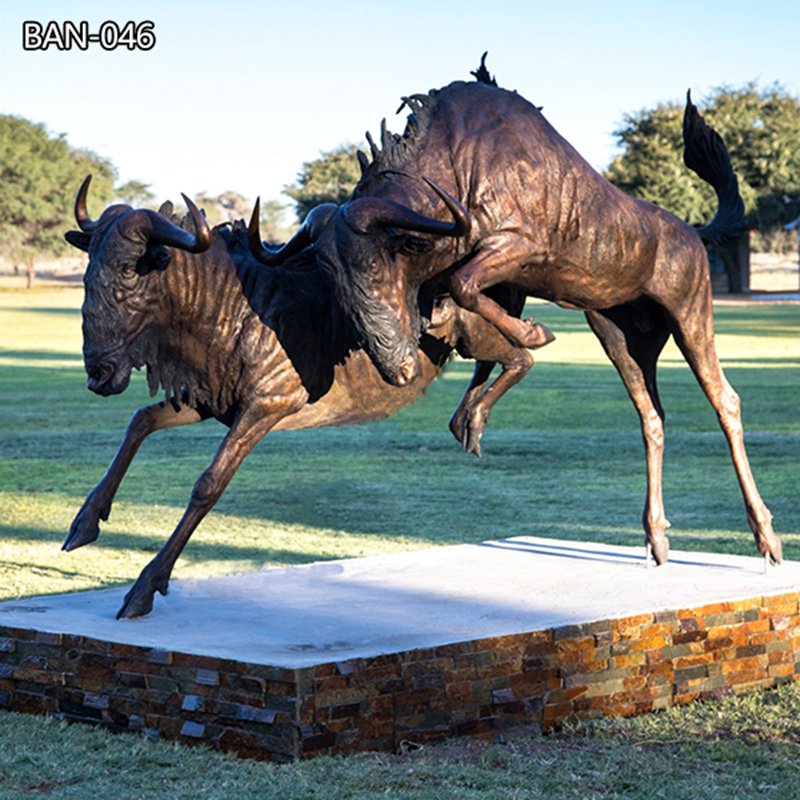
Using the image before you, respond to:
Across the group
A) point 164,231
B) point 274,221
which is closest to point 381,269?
point 164,231

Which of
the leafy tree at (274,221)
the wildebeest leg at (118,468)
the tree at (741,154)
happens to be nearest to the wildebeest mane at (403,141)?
the wildebeest leg at (118,468)

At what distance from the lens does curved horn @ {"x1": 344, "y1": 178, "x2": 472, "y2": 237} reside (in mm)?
5812

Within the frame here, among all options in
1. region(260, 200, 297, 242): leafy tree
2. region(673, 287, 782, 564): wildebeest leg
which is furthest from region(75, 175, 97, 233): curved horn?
region(260, 200, 297, 242): leafy tree

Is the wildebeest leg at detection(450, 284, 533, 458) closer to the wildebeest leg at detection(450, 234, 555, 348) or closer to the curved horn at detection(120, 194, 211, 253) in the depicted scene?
the wildebeest leg at detection(450, 234, 555, 348)

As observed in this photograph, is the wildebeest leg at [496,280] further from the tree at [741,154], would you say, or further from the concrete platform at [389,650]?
the tree at [741,154]

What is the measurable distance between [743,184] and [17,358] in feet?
132

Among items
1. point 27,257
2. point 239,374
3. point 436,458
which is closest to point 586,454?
point 436,458

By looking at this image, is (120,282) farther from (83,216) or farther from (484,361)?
(484,361)

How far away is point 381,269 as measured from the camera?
6027mm

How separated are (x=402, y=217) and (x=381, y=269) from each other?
0.78 ft

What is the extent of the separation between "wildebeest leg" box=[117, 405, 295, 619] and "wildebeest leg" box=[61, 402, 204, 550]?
334 mm

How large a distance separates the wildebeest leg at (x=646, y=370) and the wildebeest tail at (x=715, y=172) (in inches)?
23.0

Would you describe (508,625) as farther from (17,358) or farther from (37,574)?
(17,358)

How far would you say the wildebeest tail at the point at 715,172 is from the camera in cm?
787
